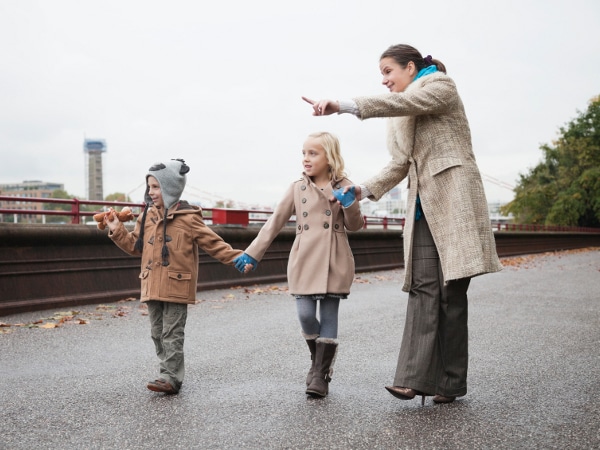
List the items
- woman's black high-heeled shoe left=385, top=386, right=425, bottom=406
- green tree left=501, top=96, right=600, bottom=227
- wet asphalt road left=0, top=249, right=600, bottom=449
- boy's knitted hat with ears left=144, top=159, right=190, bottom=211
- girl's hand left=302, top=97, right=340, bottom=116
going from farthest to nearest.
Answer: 1. green tree left=501, top=96, right=600, bottom=227
2. boy's knitted hat with ears left=144, top=159, right=190, bottom=211
3. woman's black high-heeled shoe left=385, top=386, right=425, bottom=406
4. girl's hand left=302, top=97, right=340, bottom=116
5. wet asphalt road left=0, top=249, right=600, bottom=449

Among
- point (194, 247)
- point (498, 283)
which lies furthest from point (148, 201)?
point (498, 283)

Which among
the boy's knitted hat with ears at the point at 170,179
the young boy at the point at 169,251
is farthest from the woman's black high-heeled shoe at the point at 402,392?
the boy's knitted hat with ears at the point at 170,179

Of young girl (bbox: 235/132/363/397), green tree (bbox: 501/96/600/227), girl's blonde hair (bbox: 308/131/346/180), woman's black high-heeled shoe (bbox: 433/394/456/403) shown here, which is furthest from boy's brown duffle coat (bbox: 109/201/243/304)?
green tree (bbox: 501/96/600/227)

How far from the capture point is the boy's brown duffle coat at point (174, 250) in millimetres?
4420

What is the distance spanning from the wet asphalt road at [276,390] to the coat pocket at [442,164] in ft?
4.22

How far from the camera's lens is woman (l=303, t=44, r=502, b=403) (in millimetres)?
3883

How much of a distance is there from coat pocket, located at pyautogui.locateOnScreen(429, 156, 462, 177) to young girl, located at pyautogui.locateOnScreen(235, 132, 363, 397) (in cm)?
48

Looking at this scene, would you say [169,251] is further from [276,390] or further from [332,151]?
[332,151]

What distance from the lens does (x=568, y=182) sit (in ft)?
201

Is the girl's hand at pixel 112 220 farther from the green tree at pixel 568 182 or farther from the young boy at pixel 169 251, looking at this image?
the green tree at pixel 568 182

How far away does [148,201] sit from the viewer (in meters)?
4.74

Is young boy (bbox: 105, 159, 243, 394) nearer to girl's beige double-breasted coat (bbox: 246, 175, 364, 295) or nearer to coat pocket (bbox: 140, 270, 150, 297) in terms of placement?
coat pocket (bbox: 140, 270, 150, 297)

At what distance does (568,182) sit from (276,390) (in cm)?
6153

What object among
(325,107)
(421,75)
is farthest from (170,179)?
(421,75)
